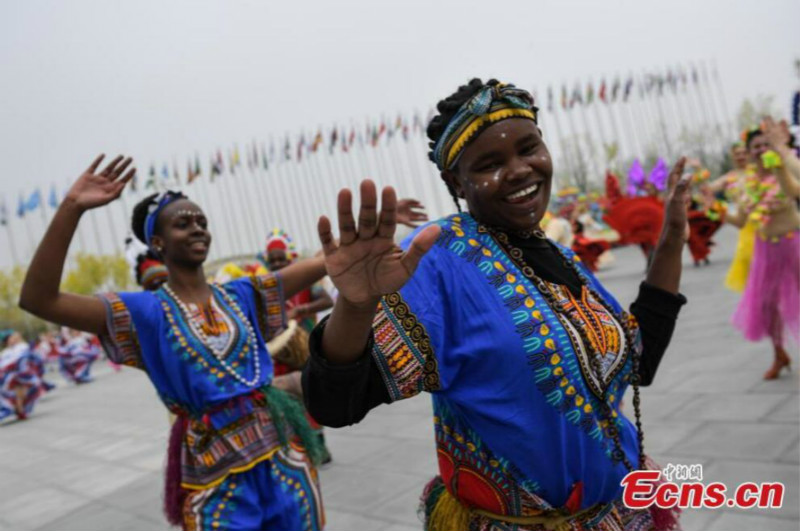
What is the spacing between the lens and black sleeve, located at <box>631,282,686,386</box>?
192 cm

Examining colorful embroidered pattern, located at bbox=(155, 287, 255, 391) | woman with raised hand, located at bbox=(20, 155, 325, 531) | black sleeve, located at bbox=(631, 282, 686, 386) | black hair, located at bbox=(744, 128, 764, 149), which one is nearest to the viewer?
black sleeve, located at bbox=(631, 282, 686, 386)

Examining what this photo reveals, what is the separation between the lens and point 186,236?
288cm

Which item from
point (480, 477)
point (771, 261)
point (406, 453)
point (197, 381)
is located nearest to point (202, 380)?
point (197, 381)

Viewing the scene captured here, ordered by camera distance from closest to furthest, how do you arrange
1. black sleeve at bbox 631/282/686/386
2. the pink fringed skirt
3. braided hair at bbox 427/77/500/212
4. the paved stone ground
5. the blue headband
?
braided hair at bbox 427/77/500/212 → black sleeve at bbox 631/282/686/386 → the blue headband → the paved stone ground → the pink fringed skirt

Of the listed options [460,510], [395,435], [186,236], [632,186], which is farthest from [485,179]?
[632,186]

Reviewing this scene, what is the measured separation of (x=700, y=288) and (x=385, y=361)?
11124 millimetres

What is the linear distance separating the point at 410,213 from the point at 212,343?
0.97 m

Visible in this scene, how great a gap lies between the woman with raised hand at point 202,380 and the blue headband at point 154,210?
0.7 inches

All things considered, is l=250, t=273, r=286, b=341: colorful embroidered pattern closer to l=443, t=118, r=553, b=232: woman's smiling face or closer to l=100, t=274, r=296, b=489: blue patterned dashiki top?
l=100, t=274, r=296, b=489: blue patterned dashiki top

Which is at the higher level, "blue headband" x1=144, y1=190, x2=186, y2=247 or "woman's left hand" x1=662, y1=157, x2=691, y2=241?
"blue headband" x1=144, y1=190, x2=186, y2=247

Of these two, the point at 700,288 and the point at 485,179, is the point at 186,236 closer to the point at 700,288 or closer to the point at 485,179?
the point at 485,179

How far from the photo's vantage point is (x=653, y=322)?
196 cm

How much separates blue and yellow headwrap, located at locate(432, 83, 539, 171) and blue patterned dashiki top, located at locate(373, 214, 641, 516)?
19cm

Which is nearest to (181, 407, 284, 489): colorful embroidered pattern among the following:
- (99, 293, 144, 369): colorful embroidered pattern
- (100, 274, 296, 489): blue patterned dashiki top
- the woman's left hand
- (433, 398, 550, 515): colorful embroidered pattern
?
(100, 274, 296, 489): blue patterned dashiki top
